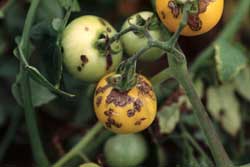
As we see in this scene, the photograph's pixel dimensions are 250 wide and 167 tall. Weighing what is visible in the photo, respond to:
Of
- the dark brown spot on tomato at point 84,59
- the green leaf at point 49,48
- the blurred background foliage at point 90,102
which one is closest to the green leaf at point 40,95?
the blurred background foliage at point 90,102

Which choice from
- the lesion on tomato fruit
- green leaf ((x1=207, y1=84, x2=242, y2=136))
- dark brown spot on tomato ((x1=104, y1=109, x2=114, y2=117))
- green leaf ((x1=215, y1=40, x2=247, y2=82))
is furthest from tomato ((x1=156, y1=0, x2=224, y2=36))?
green leaf ((x1=207, y1=84, x2=242, y2=136))

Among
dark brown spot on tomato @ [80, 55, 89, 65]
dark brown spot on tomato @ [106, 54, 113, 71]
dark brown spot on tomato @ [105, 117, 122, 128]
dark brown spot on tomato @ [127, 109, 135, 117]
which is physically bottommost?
dark brown spot on tomato @ [105, 117, 122, 128]

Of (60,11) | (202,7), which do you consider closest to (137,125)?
(202,7)

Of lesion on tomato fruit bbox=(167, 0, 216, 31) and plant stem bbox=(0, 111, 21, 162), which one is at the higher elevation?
lesion on tomato fruit bbox=(167, 0, 216, 31)

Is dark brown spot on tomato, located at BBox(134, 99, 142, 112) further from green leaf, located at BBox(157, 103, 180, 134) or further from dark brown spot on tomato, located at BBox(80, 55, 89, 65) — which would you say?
green leaf, located at BBox(157, 103, 180, 134)

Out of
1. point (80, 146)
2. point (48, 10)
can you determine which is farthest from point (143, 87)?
point (48, 10)

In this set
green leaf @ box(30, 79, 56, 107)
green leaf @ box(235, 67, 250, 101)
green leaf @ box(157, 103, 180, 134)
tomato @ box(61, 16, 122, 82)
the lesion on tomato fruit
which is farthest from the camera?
green leaf @ box(235, 67, 250, 101)

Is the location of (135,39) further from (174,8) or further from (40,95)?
(40,95)

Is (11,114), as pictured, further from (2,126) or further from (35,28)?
(35,28)

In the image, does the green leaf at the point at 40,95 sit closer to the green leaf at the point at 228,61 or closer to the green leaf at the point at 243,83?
the green leaf at the point at 228,61
